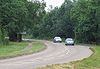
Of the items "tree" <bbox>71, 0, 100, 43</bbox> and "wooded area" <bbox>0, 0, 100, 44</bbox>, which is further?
"tree" <bbox>71, 0, 100, 43</bbox>

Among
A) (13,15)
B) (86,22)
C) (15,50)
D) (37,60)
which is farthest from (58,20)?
(37,60)

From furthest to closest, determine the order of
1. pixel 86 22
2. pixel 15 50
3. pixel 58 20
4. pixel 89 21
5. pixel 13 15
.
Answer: pixel 58 20, pixel 86 22, pixel 89 21, pixel 13 15, pixel 15 50

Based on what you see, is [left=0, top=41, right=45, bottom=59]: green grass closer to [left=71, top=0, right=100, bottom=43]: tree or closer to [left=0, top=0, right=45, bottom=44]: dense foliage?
[left=0, top=0, right=45, bottom=44]: dense foliage

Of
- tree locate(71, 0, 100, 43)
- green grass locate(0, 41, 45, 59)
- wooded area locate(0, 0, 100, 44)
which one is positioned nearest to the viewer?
green grass locate(0, 41, 45, 59)

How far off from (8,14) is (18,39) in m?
30.5

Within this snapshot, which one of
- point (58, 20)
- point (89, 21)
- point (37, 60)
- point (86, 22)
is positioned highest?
point (89, 21)

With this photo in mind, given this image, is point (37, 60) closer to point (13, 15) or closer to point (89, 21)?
point (13, 15)

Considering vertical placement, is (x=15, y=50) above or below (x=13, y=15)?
below

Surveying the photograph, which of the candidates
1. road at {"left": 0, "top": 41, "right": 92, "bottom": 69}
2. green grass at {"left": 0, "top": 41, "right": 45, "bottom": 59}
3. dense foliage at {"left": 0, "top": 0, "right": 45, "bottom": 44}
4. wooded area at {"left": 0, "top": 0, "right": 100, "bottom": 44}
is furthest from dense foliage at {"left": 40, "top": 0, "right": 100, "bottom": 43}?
road at {"left": 0, "top": 41, "right": 92, "bottom": 69}

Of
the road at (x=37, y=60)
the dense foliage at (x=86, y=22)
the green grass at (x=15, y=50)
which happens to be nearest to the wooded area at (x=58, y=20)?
the dense foliage at (x=86, y=22)

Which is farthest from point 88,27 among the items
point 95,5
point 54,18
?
point 54,18

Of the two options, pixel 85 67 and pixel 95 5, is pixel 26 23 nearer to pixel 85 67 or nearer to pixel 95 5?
pixel 95 5

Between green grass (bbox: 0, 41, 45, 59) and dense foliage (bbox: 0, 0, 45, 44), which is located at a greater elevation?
dense foliage (bbox: 0, 0, 45, 44)

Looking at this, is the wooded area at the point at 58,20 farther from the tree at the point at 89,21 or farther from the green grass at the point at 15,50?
the green grass at the point at 15,50
